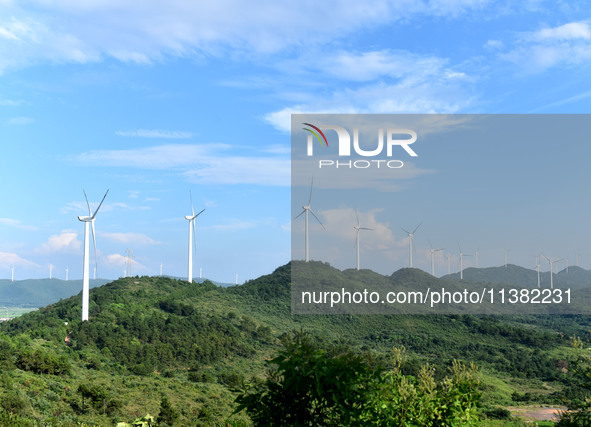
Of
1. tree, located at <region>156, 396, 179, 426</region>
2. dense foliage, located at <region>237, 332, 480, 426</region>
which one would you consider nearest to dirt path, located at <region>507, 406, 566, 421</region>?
tree, located at <region>156, 396, 179, 426</region>

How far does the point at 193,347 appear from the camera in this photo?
76.3 meters

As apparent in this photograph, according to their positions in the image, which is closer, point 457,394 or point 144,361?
point 457,394

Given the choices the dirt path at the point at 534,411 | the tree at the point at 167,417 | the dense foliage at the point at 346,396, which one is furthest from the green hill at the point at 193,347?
the dense foliage at the point at 346,396

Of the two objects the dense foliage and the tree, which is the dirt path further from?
the dense foliage

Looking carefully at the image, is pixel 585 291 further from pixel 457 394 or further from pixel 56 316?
pixel 457 394

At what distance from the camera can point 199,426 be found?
33344 mm

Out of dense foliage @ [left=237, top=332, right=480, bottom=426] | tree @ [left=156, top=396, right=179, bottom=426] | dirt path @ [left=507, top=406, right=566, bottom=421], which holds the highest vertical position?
dense foliage @ [left=237, top=332, right=480, bottom=426]

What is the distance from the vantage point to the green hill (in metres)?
39.8

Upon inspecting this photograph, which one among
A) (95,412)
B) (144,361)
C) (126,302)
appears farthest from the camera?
(126,302)

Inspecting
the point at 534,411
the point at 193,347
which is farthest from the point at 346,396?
the point at 193,347

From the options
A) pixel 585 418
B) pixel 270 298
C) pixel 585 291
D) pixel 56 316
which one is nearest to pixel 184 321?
pixel 56 316

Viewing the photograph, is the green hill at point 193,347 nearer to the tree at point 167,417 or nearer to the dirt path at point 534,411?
the tree at point 167,417

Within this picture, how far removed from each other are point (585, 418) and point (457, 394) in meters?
4.96

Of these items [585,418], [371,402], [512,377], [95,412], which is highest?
[371,402]
